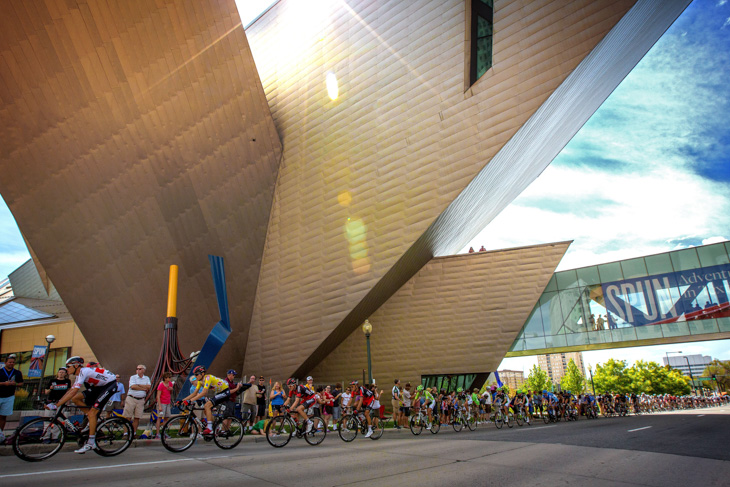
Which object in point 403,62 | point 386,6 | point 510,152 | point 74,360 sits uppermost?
point 386,6

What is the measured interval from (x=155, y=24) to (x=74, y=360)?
38.0 feet

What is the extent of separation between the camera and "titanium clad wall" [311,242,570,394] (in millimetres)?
21109

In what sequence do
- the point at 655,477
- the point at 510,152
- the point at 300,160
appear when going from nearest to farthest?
the point at 655,477 < the point at 510,152 < the point at 300,160

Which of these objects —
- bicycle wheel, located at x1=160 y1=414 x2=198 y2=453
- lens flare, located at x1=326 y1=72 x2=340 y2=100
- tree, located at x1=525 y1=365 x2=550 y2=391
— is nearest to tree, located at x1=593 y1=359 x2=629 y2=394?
tree, located at x1=525 y1=365 x2=550 y2=391

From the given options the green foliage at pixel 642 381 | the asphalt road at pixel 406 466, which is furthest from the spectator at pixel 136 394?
the green foliage at pixel 642 381

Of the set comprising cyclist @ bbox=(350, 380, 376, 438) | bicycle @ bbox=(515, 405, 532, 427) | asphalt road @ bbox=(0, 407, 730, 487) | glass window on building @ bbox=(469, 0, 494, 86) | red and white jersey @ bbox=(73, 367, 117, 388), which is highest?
glass window on building @ bbox=(469, 0, 494, 86)

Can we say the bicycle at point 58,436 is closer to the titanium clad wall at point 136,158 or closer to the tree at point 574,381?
the titanium clad wall at point 136,158

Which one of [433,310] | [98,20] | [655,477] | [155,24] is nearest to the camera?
[655,477]

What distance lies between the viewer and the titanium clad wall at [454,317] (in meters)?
21.1

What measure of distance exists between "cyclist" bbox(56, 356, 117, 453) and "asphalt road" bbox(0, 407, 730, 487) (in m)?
0.44

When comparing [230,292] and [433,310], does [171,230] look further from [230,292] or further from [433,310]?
[433,310]

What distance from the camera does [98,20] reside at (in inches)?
547

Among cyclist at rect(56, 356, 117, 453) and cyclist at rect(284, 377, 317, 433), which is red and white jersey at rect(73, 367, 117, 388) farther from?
cyclist at rect(284, 377, 317, 433)

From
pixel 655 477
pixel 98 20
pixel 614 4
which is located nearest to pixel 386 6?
pixel 614 4
